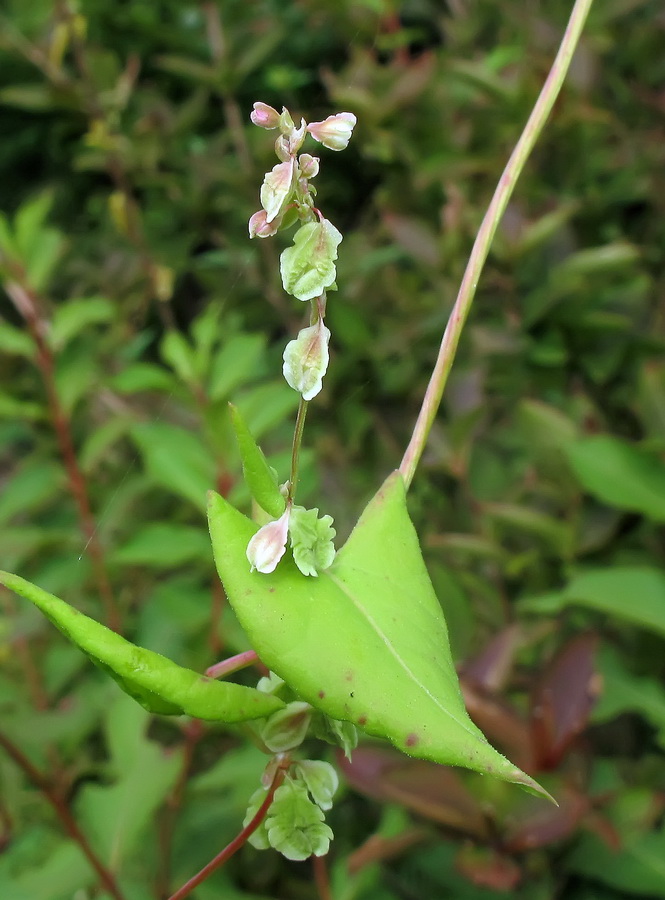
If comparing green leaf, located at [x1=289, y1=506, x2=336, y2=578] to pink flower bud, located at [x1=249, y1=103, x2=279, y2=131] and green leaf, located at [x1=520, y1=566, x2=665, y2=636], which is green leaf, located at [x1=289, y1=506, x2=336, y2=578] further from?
green leaf, located at [x1=520, y1=566, x2=665, y2=636]

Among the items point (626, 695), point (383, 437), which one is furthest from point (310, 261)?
point (383, 437)

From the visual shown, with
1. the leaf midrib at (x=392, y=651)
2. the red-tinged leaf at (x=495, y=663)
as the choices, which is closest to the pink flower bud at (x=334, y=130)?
the leaf midrib at (x=392, y=651)

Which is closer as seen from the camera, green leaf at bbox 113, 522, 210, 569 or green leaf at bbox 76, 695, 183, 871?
green leaf at bbox 76, 695, 183, 871

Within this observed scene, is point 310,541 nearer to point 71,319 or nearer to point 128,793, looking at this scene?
point 128,793

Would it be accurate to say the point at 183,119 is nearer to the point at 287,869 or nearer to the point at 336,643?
the point at 287,869

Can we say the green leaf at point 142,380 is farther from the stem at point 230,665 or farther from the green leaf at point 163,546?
the stem at point 230,665

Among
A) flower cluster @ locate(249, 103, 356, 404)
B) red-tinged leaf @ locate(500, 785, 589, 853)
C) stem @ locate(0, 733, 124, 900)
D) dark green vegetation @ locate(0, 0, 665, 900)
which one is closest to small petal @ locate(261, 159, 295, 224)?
flower cluster @ locate(249, 103, 356, 404)

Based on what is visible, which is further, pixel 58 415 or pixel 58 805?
pixel 58 415
